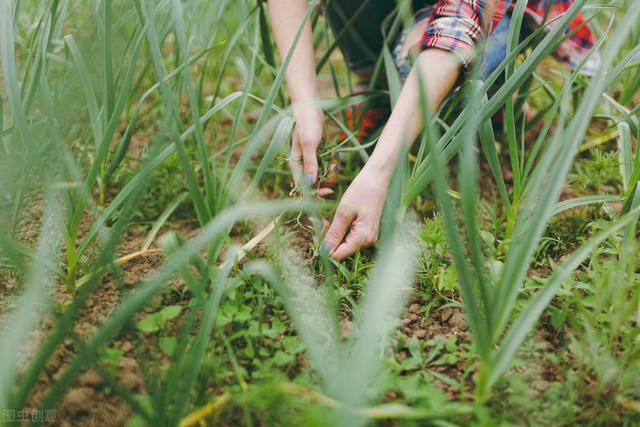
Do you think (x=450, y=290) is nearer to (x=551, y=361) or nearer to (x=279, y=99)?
(x=551, y=361)

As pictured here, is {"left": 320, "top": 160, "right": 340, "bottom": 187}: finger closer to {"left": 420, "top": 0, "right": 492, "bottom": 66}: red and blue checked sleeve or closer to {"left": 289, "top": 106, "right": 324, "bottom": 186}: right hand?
{"left": 289, "top": 106, "right": 324, "bottom": 186}: right hand

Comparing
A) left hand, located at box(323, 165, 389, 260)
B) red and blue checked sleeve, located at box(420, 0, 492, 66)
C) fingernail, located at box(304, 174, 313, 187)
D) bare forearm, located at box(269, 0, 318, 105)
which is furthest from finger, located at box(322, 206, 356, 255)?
red and blue checked sleeve, located at box(420, 0, 492, 66)

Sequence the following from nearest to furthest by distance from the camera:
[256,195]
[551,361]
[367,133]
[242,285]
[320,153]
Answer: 1. [551,361]
2. [242,285]
3. [320,153]
4. [256,195]
5. [367,133]

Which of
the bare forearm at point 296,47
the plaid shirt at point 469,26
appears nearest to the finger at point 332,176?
the bare forearm at point 296,47

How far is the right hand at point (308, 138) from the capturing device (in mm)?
1092

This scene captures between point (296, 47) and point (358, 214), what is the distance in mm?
453

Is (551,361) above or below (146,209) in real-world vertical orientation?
below

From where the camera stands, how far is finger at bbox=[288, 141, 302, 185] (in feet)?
3.64

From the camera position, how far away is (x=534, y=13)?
1.37m

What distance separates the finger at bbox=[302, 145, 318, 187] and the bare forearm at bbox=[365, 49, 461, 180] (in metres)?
0.14

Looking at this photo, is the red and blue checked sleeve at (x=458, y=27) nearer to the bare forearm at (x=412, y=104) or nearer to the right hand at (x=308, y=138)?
the bare forearm at (x=412, y=104)

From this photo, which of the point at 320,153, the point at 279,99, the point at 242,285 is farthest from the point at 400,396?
the point at 279,99

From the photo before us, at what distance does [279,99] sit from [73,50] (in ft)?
1.68

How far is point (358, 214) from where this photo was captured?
1.00 metres
